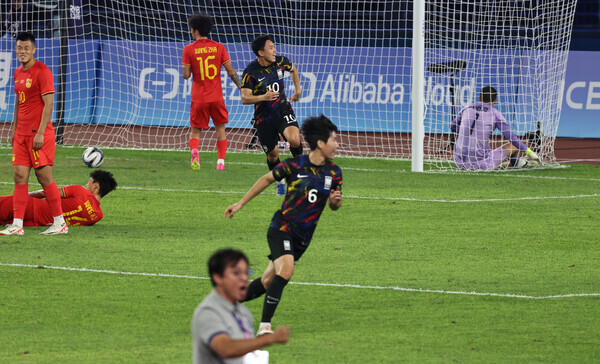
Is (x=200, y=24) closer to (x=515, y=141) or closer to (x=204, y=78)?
(x=204, y=78)

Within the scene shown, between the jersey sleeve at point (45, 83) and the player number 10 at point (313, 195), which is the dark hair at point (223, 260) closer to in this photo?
the player number 10 at point (313, 195)

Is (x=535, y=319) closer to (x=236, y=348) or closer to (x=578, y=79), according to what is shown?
(x=236, y=348)

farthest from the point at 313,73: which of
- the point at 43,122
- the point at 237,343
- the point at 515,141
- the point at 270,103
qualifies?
the point at 237,343

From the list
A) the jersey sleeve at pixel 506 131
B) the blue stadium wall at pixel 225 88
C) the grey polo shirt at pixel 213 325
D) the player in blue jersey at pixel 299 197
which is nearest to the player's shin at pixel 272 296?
the player in blue jersey at pixel 299 197

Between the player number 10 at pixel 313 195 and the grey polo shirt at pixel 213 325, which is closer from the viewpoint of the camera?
the grey polo shirt at pixel 213 325

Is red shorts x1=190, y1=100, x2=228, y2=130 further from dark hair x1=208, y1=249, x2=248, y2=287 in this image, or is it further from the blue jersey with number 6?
dark hair x1=208, y1=249, x2=248, y2=287

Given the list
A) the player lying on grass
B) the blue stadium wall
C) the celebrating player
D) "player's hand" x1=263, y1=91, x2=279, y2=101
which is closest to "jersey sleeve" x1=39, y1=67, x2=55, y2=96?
the player lying on grass

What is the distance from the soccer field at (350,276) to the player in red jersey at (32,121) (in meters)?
0.68

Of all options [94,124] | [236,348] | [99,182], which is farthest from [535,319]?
[94,124]

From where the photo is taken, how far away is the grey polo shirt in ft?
15.4

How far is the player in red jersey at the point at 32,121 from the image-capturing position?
11234mm

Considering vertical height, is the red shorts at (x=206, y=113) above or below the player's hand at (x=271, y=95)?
below

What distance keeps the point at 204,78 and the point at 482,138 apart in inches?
191

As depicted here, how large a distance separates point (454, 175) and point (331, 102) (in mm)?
5955
